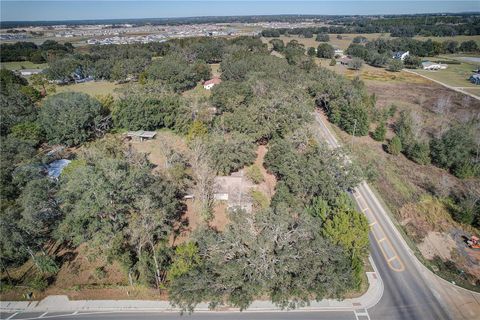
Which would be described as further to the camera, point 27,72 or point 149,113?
point 27,72

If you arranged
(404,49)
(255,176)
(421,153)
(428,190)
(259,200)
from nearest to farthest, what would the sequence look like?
(259,200)
(255,176)
(428,190)
(421,153)
(404,49)

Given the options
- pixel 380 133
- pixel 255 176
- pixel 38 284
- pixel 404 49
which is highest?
pixel 404 49

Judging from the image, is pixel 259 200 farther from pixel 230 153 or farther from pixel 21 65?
pixel 21 65

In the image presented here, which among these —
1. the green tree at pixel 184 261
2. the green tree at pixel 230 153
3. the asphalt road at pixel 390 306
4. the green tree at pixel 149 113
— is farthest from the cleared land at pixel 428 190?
the green tree at pixel 149 113

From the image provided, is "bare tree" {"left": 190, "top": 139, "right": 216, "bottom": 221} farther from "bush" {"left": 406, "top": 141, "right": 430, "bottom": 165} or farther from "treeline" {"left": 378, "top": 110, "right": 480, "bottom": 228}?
"bush" {"left": 406, "top": 141, "right": 430, "bottom": 165}

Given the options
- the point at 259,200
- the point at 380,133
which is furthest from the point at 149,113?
the point at 380,133

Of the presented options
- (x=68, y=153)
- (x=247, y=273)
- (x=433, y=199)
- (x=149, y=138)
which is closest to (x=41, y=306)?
(x=247, y=273)

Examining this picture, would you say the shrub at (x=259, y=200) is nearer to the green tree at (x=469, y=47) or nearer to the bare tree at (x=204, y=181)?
the bare tree at (x=204, y=181)
